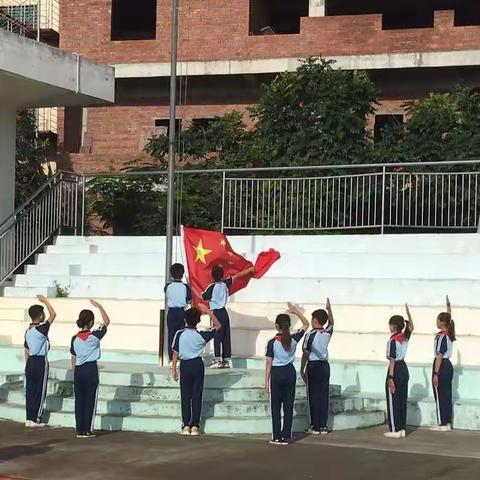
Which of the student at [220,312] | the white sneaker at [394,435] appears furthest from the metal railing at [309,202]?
the white sneaker at [394,435]

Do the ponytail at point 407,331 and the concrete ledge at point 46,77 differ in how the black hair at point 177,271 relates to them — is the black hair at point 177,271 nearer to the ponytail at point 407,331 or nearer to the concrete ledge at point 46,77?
the ponytail at point 407,331

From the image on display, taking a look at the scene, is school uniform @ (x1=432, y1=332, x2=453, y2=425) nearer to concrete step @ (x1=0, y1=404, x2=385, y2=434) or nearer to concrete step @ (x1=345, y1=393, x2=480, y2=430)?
concrete step @ (x1=345, y1=393, x2=480, y2=430)

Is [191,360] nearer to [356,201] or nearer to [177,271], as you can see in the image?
[177,271]

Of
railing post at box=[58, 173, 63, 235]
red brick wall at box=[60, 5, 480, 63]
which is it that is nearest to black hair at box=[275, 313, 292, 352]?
railing post at box=[58, 173, 63, 235]

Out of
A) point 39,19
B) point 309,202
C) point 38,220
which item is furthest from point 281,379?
point 39,19

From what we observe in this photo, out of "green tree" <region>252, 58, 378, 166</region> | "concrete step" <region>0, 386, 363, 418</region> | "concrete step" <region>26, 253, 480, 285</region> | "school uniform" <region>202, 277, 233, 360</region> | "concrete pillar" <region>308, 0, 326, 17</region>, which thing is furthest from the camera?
"concrete pillar" <region>308, 0, 326, 17</region>

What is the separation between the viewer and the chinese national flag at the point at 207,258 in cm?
1258

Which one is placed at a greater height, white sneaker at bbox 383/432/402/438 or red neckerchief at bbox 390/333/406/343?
red neckerchief at bbox 390/333/406/343

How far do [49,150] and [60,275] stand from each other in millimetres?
11509

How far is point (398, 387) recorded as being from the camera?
981 cm

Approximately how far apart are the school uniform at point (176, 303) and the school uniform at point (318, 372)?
2.21 m

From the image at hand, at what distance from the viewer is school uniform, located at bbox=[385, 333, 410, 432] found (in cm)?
977

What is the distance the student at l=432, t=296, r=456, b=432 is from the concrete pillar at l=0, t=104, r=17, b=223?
9537mm

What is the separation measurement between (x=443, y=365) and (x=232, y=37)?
17.2 meters
